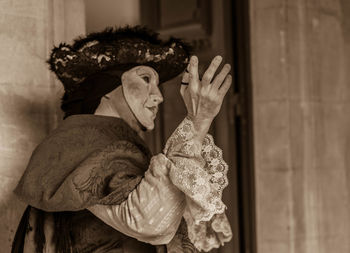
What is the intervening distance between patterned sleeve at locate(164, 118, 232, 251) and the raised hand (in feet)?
0.11

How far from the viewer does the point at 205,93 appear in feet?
5.91

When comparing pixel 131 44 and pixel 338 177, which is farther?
pixel 338 177

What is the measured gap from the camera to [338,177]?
3.31 m

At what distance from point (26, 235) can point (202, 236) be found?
53 cm

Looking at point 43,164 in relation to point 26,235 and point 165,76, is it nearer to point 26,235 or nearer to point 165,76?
point 26,235

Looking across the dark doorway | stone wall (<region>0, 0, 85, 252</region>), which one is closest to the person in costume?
stone wall (<region>0, 0, 85, 252</region>)

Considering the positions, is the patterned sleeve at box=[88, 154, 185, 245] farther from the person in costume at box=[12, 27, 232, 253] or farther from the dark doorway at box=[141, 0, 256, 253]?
the dark doorway at box=[141, 0, 256, 253]

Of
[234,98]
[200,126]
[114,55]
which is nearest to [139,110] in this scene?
[114,55]

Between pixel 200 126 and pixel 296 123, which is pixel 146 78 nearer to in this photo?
pixel 200 126

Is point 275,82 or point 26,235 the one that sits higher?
point 275,82

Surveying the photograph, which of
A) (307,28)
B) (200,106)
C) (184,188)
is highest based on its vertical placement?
(307,28)

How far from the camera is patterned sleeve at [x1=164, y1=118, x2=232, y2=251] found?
1735mm

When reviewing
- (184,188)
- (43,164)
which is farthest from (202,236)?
(43,164)

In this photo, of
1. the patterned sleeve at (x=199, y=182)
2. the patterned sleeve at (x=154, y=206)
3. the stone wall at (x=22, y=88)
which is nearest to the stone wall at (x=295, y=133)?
the stone wall at (x=22, y=88)
